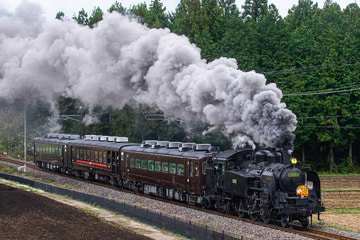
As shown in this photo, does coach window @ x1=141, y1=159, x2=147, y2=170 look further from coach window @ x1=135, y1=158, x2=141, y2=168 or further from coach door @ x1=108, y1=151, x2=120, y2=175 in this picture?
coach door @ x1=108, y1=151, x2=120, y2=175

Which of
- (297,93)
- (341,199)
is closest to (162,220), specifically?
(341,199)

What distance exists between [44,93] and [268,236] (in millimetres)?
27383

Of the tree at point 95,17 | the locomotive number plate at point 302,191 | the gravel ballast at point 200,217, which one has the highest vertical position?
the tree at point 95,17

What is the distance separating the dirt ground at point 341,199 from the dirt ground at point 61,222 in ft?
30.5

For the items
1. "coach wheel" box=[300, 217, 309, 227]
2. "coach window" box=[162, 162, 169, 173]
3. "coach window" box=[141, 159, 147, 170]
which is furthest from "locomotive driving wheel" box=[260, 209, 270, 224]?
"coach window" box=[141, 159, 147, 170]

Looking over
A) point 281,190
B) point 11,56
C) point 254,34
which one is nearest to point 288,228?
point 281,190

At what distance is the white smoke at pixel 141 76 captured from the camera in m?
18.8

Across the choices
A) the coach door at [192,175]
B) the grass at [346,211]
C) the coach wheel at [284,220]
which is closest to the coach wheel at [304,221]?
the coach wheel at [284,220]

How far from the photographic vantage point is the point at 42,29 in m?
34.0

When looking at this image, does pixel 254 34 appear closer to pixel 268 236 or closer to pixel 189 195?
pixel 189 195

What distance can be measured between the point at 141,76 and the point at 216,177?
960cm

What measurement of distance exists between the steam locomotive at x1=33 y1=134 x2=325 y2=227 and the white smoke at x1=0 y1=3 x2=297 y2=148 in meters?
1.30

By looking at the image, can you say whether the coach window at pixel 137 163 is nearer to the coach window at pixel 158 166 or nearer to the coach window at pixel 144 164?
the coach window at pixel 144 164

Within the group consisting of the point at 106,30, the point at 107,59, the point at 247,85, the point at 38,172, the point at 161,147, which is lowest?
the point at 38,172
